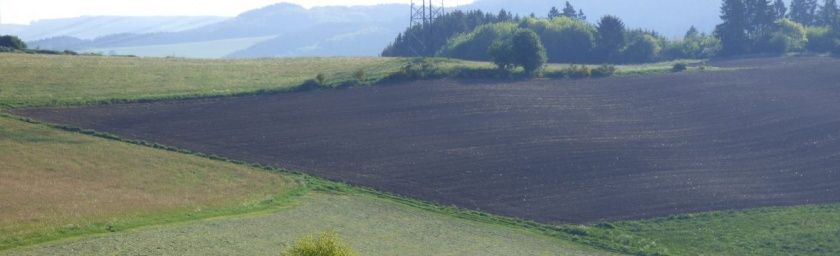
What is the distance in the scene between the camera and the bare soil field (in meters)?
64.2

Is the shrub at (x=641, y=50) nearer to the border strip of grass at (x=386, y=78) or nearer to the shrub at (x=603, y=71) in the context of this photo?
the border strip of grass at (x=386, y=78)

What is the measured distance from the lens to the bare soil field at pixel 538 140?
211 feet

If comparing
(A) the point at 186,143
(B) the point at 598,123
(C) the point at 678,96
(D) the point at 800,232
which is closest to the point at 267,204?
(A) the point at 186,143

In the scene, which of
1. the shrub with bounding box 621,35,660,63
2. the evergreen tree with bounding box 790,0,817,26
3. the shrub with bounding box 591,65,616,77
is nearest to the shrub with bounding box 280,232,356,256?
the shrub with bounding box 591,65,616,77

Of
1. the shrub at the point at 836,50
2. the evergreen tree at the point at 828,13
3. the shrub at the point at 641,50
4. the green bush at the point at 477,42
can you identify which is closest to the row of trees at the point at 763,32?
the shrub at the point at 836,50

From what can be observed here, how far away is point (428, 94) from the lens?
89562 millimetres

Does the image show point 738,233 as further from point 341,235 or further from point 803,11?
point 803,11

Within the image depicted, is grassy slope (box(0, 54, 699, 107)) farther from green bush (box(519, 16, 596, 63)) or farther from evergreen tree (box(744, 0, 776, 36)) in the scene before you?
evergreen tree (box(744, 0, 776, 36))

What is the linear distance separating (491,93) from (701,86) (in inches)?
815

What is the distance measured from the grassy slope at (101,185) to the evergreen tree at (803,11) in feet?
449

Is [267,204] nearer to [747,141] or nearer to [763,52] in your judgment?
[747,141]

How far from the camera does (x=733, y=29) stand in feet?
491

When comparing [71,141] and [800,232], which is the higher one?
[71,141]

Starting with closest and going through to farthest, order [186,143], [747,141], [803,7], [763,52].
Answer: [186,143] < [747,141] < [763,52] < [803,7]
